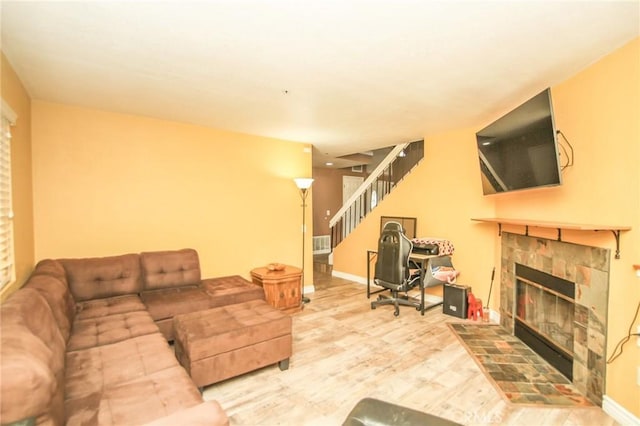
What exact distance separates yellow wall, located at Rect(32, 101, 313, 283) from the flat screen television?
2696 millimetres

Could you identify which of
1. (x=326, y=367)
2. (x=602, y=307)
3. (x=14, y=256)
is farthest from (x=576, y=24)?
(x=14, y=256)

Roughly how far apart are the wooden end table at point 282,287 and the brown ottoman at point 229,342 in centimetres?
109

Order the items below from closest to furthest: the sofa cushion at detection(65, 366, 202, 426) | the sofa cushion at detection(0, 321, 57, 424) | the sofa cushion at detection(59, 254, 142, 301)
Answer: the sofa cushion at detection(0, 321, 57, 424) < the sofa cushion at detection(65, 366, 202, 426) < the sofa cushion at detection(59, 254, 142, 301)

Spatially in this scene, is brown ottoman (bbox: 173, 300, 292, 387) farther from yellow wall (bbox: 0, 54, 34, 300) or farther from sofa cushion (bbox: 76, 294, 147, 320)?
yellow wall (bbox: 0, 54, 34, 300)

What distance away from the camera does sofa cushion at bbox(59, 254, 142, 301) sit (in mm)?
2865

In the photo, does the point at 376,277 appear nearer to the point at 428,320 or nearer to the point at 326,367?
the point at 428,320

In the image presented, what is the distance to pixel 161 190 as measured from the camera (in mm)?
3643

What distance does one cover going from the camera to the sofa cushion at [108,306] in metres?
2.60

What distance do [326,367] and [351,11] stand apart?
2690mm

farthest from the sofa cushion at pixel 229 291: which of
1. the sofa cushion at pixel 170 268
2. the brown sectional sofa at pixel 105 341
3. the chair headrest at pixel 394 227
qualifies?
the chair headrest at pixel 394 227

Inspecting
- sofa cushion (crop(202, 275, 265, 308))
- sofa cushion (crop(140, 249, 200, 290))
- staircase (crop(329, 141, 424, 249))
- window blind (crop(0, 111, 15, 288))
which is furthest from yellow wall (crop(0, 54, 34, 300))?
staircase (crop(329, 141, 424, 249))

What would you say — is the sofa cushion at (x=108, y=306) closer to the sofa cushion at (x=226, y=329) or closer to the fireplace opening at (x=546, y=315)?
the sofa cushion at (x=226, y=329)

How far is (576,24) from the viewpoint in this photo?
177 centimetres

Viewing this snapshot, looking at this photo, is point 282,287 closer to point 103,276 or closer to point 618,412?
point 103,276
